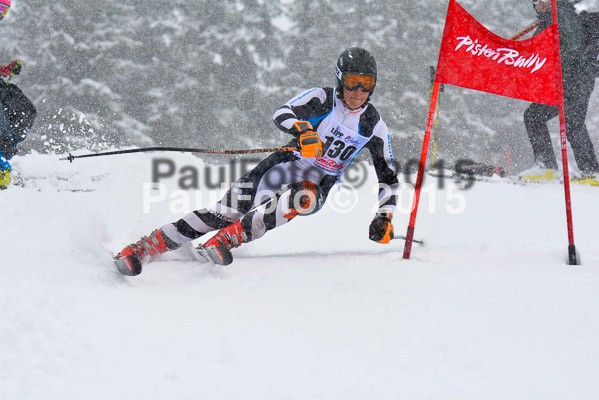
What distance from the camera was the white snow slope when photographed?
5.82 feet

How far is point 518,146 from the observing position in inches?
963

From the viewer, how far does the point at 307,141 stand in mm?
3621

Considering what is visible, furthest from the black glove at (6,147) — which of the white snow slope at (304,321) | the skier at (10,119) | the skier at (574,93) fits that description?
the skier at (574,93)

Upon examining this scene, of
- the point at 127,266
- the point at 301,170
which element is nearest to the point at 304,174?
the point at 301,170

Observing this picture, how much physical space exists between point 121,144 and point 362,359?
1903 centimetres

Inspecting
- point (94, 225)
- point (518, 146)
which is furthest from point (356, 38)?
point (94, 225)

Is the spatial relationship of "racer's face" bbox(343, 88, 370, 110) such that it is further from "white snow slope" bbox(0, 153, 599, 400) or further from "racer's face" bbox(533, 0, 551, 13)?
"racer's face" bbox(533, 0, 551, 13)

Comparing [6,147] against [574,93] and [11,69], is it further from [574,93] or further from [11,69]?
[574,93]

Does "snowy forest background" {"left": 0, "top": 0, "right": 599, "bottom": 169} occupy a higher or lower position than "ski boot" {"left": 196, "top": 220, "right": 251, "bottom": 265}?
higher

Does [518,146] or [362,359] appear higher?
[518,146]

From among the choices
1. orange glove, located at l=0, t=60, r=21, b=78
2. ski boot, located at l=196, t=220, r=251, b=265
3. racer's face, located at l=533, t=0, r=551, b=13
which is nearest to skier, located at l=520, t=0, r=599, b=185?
racer's face, located at l=533, t=0, r=551, b=13

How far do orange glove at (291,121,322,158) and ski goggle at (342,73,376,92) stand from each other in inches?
19.8

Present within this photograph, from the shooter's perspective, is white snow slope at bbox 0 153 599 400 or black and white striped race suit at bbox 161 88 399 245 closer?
white snow slope at bbox 0 153 599 400

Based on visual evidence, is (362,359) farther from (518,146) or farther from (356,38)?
(518,146)
